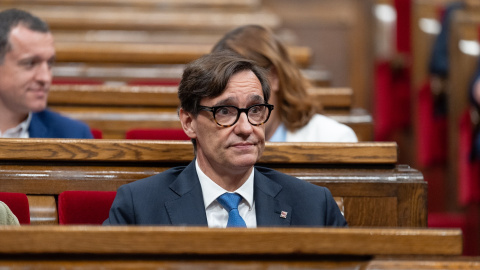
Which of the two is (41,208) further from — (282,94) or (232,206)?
(282,94)

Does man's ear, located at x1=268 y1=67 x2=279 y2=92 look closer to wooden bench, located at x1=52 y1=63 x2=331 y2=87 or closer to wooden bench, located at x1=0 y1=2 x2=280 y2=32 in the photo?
wooden bench, located at x1=52 y1=63 x2=331 y2=87

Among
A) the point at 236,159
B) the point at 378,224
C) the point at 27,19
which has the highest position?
the point at 27,19

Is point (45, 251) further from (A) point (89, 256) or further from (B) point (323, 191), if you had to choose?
(B) point (323, 191)

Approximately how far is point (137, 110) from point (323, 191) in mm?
696

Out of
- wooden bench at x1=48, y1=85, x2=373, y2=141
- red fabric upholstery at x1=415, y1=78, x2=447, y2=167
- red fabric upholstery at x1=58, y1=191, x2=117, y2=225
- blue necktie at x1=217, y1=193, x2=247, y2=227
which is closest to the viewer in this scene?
blue necktie at x1=217, y1=193, x2=247, y2=227

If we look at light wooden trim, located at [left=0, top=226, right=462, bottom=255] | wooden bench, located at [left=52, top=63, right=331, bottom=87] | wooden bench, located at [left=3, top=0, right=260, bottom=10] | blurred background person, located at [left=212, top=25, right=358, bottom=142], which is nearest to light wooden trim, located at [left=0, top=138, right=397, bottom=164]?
blurred background person, located at [left=212, top=25, right=358, bottom=142]

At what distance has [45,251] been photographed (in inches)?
23.7

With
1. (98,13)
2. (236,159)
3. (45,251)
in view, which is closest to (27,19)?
(236,159)

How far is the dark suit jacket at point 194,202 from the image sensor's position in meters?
0.83

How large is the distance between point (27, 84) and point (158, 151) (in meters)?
0.39

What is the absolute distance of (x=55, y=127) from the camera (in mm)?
1250

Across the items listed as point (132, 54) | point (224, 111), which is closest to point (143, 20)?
point (132, 54)

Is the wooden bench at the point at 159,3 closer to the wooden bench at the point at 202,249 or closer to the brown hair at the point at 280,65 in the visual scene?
the brown hair at the point at 280,65

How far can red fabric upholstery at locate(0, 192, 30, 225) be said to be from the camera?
0.89m
